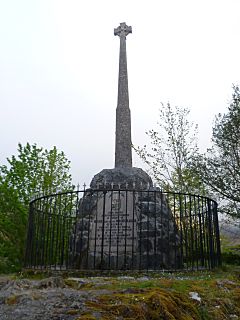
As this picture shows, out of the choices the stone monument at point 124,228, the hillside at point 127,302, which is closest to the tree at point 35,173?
the stone monument at point 124,228

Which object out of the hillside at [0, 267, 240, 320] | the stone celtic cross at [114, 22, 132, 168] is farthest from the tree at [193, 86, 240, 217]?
the hillside at [0, 267, 240, 320]

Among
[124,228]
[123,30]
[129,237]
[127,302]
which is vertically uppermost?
[123,30]

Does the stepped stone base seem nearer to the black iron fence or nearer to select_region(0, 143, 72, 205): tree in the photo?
the black iron fence

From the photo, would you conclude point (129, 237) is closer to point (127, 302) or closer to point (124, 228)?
Answer: point (124, 228)

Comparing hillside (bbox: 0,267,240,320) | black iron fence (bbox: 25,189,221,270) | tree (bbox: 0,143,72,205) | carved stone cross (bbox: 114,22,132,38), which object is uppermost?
carved stone cross (bbox: 114,22,132,38)

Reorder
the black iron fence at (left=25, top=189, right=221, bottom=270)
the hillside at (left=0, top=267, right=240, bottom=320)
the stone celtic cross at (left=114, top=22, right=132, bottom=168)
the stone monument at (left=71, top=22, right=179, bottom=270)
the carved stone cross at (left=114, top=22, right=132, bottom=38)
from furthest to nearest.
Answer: the carved stone cross at (left=114, top=22, right=132, bottom=38) < the stone celtic cross at (left=114, top=22, right=132, bottom=168) < the stone monument at (left=71, top=22, right=179, bottom=270) < the black iron fence at (left=25, top=189, right=221, bottom=270) < the hillside at (left=0, top=267, right=240, bottom=320)

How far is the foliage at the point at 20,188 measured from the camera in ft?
47.0

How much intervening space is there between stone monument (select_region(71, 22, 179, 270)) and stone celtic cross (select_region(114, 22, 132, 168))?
1.23 meters

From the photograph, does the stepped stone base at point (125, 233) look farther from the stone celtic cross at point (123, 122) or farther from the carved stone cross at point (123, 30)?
the carved stone cross at point (123, 30)

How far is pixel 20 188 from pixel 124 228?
8419mm

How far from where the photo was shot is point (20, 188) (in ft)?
50.3

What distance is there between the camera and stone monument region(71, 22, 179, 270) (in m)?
7.96

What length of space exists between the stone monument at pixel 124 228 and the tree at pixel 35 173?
5.85m

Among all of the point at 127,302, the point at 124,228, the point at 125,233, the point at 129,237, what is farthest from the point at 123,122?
the point at 127,302
